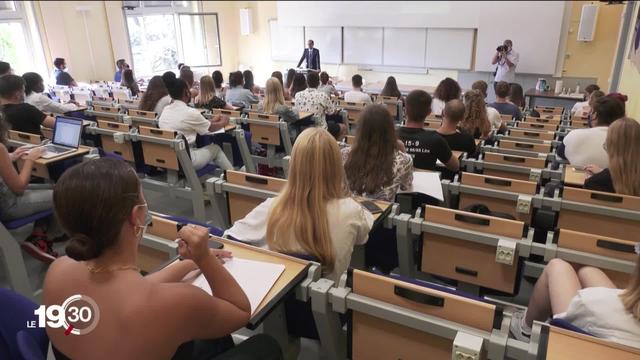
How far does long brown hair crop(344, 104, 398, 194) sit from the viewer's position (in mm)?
2379

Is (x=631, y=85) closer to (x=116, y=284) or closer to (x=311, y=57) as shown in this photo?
(x=311, y=57)

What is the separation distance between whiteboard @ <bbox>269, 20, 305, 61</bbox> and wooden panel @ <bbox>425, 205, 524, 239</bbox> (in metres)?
9.88

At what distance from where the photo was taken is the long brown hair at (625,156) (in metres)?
2.30

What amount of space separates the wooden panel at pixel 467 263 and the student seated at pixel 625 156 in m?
1.06

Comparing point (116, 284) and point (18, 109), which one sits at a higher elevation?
point (18, 109)

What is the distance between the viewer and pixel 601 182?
246 cm

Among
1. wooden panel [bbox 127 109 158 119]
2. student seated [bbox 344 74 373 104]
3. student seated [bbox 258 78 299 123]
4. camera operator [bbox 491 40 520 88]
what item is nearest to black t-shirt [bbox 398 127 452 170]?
student seated [bbox 258 78 299 123]

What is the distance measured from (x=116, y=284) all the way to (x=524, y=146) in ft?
10.9

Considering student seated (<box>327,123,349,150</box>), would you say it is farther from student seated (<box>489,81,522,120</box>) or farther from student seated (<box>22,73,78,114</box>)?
student seated (<box>22,73,78,114</box>)

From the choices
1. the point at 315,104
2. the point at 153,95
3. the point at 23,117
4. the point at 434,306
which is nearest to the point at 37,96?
the point at 23,117

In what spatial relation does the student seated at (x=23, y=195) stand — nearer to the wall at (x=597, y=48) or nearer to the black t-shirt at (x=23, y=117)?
the black t-shirt at (x=23, y=117)

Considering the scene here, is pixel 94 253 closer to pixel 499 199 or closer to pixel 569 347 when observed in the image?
pixel 569 347

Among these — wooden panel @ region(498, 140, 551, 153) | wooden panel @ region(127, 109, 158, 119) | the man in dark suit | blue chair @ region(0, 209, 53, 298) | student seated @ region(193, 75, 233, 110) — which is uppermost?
the man in dark suit

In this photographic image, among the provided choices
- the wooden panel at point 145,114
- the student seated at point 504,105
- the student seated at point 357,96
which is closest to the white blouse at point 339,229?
the wooden panel at point 145,114
